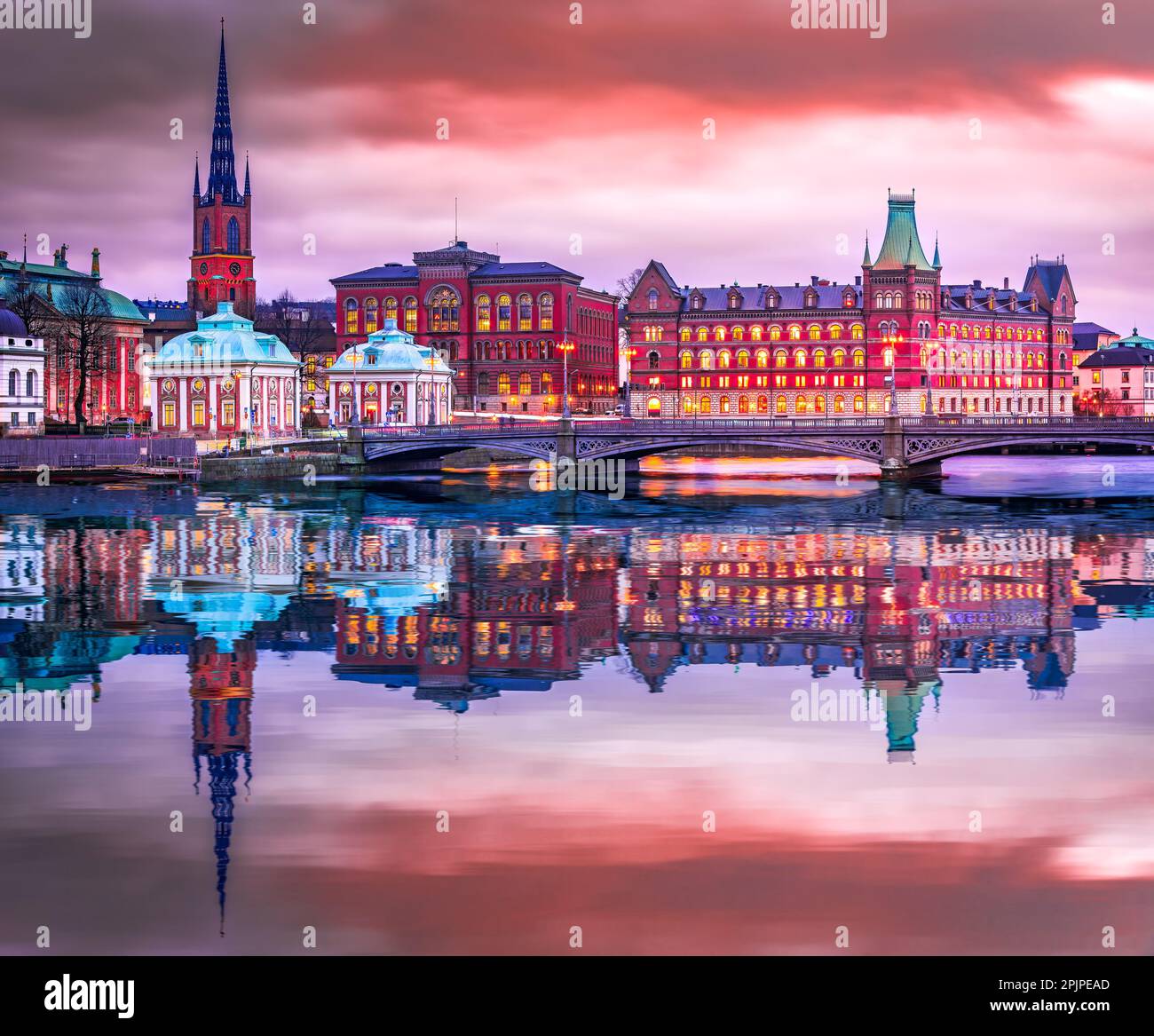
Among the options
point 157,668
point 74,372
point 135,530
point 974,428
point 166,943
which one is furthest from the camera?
point 74,372

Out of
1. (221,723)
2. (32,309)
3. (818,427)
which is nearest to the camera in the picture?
(221,723)

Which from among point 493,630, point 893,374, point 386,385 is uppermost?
point 386,385

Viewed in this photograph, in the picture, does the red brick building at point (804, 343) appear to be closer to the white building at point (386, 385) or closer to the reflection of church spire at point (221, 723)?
the white building at point (386, 385)

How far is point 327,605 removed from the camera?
42812 millimetres

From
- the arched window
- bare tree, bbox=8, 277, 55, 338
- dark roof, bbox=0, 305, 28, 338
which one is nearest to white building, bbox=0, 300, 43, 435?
dark roof, bbox=0, 305, 28, 338

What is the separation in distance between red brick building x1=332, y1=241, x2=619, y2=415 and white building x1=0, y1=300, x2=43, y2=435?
60278mm

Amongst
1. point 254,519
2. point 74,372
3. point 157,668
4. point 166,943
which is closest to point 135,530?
point 254,519

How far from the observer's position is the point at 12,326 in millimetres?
106250

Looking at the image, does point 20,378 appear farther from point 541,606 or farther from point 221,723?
point 221,723

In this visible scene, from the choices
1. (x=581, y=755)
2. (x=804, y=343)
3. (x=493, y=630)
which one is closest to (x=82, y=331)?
(x=804, y=343)

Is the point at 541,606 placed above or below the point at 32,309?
below

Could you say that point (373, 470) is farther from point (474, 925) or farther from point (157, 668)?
point (474, 925)

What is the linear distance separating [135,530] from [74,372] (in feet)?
242

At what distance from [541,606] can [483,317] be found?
12505 cm
